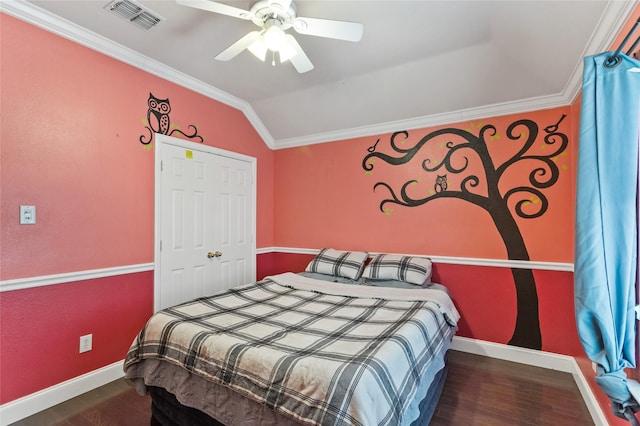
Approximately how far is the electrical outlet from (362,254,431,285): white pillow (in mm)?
2377

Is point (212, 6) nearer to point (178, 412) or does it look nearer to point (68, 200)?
point (68, 200)

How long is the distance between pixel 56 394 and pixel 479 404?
9.72 ft

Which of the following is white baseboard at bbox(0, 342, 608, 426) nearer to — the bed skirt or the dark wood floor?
the dark wood floor

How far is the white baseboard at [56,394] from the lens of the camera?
6.08 feet

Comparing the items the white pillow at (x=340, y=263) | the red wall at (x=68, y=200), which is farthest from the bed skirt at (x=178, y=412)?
the white pillow at (x=340, y=263)

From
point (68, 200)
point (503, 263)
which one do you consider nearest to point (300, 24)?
point (68, 200)

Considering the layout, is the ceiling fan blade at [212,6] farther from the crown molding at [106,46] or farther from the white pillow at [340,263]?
the white pillow at [340,263]

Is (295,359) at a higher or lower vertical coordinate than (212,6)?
lower

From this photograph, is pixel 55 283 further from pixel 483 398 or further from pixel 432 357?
pixel 483 398

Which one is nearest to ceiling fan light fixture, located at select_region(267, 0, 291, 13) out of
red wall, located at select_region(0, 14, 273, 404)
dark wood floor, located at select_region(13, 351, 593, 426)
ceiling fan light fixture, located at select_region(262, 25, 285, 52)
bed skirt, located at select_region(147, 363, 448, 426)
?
ceiling fan light fixture, located at select_region(262, 25, 285, 52)

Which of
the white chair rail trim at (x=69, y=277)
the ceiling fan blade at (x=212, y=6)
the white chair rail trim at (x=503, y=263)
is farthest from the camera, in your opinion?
the white chair rail trim at (x=503, y=263)

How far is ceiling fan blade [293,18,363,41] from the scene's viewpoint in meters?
1.63

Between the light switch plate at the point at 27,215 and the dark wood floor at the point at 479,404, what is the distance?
4.20 ft

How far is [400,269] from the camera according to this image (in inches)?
113
